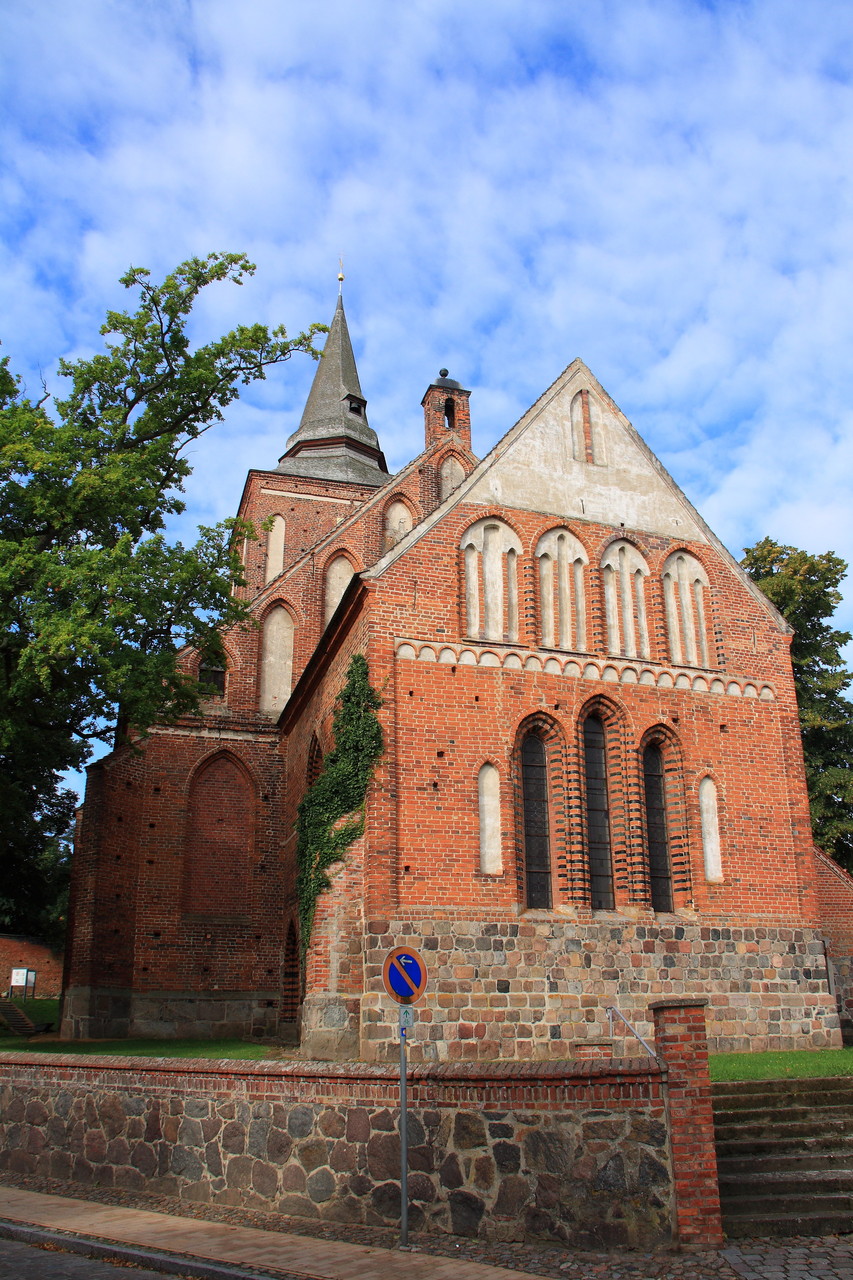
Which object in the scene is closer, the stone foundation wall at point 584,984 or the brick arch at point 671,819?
the stone foundation wall at point 584,984

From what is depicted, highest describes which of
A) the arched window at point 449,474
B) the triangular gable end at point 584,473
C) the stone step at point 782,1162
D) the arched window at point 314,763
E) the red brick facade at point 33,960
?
the arched window at point 449,474

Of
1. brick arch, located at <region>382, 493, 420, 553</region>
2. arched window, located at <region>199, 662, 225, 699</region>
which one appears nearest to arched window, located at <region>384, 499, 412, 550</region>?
brick arch, located at <region>382, 493, 420, 553</region>

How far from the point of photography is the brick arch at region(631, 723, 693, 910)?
1678cm

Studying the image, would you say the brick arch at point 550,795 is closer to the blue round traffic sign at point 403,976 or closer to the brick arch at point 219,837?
the blue round traffic sign at point 403,976

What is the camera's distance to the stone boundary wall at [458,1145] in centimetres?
860

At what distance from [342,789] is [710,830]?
6.56 metres

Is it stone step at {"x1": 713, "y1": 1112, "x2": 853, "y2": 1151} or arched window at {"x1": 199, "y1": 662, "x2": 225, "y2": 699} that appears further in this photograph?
arched window at {"x1": 199, "y1": 662, "x2": 225, "y2": 699}

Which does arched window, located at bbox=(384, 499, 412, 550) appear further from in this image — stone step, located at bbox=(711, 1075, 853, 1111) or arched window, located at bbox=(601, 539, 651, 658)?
stone step, located at bbox=(711, 1075, 853, 1111)

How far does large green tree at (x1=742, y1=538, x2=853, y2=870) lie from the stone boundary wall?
71.0 feet

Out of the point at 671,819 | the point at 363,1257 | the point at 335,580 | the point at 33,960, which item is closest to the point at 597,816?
the point at 671,819

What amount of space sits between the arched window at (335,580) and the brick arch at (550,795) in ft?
34.2

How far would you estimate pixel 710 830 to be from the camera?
17625 millimetres

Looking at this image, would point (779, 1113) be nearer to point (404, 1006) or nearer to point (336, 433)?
point (404, 1006)

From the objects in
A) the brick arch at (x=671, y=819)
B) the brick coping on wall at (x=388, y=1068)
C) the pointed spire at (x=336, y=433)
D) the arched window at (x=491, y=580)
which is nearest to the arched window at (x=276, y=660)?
the arched window at (x=491, y=580)
